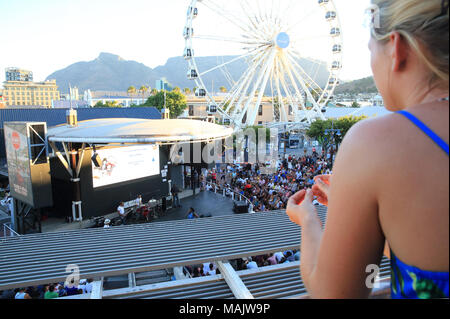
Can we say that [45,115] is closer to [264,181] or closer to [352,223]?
[264,181]

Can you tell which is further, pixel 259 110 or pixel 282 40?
pixel 259 110

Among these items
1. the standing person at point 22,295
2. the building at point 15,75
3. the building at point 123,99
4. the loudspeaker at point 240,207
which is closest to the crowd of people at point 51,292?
the standing person at point 22,295

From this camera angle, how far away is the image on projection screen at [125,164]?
14.9 metres

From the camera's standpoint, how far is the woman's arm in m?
0.62

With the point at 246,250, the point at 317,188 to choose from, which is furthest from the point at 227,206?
the point at 317,188

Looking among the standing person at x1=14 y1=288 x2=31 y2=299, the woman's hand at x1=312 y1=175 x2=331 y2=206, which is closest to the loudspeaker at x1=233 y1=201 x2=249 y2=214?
the standing person at x1=14 y1=288 x2=31 y2=299

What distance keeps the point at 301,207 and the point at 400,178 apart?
40 cm

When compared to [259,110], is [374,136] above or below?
below

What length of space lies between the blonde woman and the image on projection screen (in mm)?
14962

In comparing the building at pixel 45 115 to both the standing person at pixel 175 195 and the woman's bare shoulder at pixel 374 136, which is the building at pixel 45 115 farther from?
the woman's bare shoulder at pixel 374 136

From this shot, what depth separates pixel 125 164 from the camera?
1584 centimetres

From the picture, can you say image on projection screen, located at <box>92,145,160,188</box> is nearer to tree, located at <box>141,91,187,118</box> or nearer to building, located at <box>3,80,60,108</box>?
tree, located at <box>141,91,187,118</box>

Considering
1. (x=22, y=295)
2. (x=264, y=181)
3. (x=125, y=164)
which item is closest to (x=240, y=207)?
(x=264, y=181)

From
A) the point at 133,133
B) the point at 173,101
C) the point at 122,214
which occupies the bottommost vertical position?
the point at 122,214
